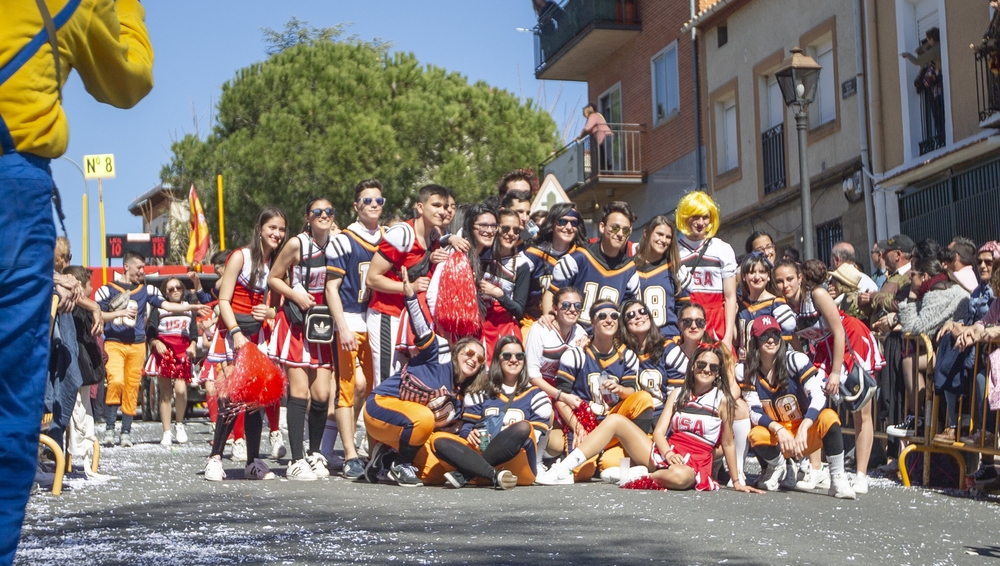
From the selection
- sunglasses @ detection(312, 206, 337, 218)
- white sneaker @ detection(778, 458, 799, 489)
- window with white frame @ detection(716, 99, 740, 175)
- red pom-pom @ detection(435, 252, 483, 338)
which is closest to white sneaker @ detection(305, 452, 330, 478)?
red pom-pom @ detection(435, 252, 483, 338)

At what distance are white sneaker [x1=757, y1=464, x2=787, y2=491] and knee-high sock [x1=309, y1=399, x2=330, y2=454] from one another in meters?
3.02

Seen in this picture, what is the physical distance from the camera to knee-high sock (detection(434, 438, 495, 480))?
8695 mm

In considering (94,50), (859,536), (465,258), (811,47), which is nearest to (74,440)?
(465,258)

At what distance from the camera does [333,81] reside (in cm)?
3772

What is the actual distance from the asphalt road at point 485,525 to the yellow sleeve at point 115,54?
246 cm

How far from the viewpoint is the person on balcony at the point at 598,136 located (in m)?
28.3

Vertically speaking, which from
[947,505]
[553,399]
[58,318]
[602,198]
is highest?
[602,198]

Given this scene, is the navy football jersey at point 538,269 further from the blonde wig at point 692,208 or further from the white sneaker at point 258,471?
the white sneaker at point 258,471

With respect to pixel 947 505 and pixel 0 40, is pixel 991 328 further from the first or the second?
pixel 0 40

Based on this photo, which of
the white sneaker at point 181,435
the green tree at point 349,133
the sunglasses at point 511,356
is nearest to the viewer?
the sunglasses at point 511,356

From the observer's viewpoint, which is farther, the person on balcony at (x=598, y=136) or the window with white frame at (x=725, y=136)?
the person on balcony at (x=598, y=136)

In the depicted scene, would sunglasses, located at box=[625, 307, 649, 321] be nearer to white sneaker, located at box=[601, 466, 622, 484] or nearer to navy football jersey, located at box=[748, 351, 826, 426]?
navy football jersey, located at box=[748, 351, 826, 426]

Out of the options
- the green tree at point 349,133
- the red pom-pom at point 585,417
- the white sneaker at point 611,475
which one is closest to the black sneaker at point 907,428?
the white sneaker at point 611,475

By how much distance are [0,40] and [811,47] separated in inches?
807
